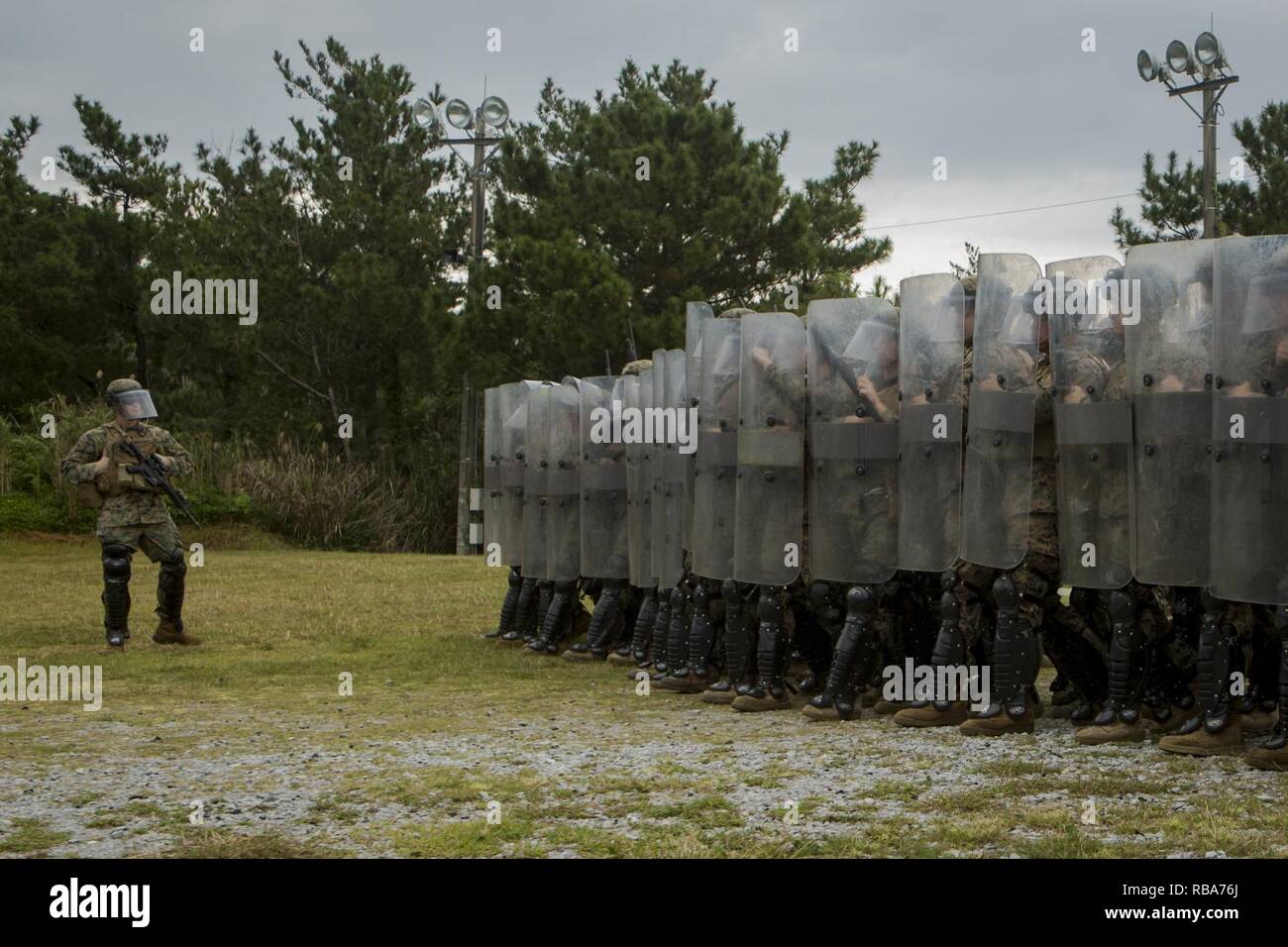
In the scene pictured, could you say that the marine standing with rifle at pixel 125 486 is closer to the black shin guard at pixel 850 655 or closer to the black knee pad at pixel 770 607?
the black knee pad at pixel 770 607

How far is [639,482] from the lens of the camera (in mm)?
10820

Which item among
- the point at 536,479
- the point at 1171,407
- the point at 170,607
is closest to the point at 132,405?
the point at 170,607

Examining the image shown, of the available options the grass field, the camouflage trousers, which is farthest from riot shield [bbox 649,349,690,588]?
the camouflage trousers

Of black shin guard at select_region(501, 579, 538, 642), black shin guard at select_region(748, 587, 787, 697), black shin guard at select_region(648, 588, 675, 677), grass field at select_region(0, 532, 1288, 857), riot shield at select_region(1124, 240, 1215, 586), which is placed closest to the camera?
grass field at select_region(0, 532, 1288, 857)

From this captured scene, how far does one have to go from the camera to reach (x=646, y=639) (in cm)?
1096

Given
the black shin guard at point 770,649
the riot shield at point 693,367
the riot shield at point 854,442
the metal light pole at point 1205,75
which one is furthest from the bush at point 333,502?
the riot shield at point 854,442

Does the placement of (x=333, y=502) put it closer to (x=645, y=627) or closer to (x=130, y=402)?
(x=130, y=402)

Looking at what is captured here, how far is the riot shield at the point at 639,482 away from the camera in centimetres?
1062

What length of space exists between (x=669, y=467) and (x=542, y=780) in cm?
396

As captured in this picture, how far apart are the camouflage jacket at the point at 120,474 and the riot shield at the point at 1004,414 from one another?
6720 mm

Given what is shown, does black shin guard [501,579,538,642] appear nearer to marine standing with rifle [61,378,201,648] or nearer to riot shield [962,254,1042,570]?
marine standing with rifle [61,378,201,648]

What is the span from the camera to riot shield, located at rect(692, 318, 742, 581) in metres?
8.88

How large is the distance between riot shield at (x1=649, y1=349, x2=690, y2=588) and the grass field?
0.85m

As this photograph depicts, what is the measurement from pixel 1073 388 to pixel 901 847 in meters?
2.95
